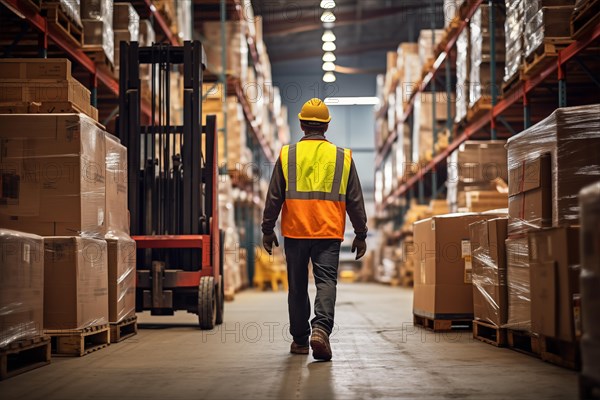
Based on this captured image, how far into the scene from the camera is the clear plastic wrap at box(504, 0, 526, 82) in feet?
29.1

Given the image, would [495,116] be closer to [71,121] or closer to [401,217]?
[71,121]

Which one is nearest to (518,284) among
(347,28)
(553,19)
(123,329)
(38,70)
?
(123,329)

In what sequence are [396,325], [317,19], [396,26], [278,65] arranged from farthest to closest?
[278,65]
[396,26]
[317,19]
[396,325]

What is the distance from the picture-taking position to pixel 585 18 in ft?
24.1

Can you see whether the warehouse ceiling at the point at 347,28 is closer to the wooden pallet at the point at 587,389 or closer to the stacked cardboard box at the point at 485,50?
the stacked cardboard box at the point at 485,50

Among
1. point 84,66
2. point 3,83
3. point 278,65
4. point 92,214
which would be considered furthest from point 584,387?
point 278,65

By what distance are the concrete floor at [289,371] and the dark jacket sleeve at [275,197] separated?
86cm

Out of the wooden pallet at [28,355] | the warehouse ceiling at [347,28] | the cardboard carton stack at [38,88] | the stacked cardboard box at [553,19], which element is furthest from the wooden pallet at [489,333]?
the warehouse ceiling at [347,28]

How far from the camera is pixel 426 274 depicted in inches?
285

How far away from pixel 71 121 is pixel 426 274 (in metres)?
3.39

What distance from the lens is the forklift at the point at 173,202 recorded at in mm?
7363

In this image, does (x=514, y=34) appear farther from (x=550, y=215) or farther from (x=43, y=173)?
(x=43, y=173)

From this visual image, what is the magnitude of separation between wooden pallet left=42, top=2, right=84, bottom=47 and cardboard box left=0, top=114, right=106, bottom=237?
2306mm

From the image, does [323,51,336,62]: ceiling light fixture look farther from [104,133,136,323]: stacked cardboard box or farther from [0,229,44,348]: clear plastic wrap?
[0,229,44,348]: clear plastic wrap
